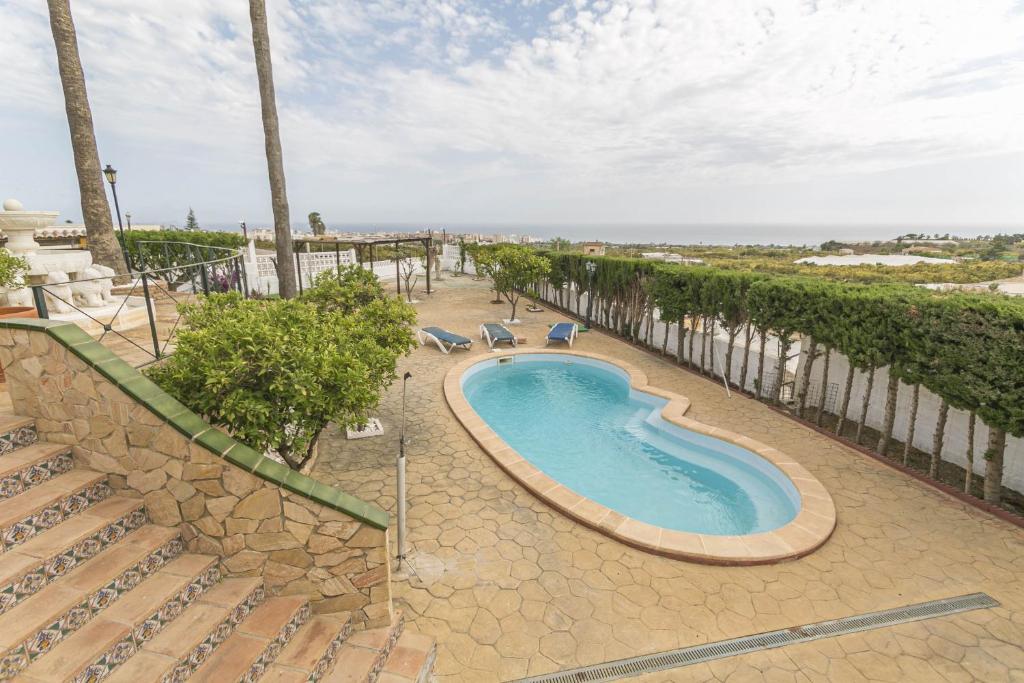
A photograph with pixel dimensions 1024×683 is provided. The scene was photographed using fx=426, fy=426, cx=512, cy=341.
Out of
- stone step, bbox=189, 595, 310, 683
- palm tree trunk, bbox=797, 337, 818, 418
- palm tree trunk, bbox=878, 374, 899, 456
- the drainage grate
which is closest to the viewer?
stone step, bbox=189, 595, 310, 683

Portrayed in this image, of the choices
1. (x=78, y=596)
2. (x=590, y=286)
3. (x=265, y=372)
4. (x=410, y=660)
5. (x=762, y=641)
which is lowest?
(x=762, y=641)

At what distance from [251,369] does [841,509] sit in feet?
26.7

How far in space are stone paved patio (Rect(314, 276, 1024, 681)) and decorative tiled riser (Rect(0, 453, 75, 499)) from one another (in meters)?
3.26

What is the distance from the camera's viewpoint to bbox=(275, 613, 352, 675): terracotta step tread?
3374 mm

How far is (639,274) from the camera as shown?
14789mm

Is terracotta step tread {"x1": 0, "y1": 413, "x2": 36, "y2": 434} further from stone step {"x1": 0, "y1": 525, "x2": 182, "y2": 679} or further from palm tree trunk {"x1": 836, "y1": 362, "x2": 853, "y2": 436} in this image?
palm tree trunk {"x1": 836, "y1": 362, "x2": 853, "y2": 436}

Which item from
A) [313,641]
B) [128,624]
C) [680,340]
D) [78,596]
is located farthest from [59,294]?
[680,340]

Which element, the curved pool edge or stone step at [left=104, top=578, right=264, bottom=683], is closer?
stone step at [left=104, top=578, right=264, bottom=683]

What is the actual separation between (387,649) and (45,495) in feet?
10.2

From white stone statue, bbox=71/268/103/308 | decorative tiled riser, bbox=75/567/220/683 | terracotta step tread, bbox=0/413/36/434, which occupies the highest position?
white stone statue, bbox=71/268/103/308

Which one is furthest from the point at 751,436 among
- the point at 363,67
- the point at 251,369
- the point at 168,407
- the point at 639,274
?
the point at 363,67

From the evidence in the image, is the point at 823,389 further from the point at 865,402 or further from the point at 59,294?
the point at 59,294

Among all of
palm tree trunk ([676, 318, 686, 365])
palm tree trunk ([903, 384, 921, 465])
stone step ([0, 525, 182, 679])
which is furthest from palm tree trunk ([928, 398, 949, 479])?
stone step ([0, 525, 182, 679])

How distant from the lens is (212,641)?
10.5 feet
